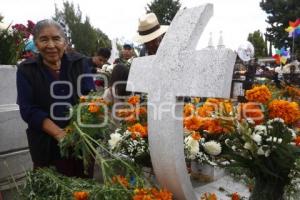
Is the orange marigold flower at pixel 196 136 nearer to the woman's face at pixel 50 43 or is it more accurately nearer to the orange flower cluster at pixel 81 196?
the orange flower cluster at pixel 81 196

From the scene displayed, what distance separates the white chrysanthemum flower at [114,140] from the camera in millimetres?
1994

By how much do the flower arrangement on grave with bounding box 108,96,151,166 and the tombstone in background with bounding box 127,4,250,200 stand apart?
0.37 m

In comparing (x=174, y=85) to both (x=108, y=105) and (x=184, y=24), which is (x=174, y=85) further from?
(x=108, y=105)

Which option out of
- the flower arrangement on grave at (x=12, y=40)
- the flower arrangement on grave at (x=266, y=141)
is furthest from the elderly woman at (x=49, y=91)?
the flower arrangement on grave at (x=12, y=40)

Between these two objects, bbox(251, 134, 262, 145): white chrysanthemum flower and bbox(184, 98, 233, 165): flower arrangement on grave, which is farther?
bbox(184, 98, 233, 165): flower arrangement on grave

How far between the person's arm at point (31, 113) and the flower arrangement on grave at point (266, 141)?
1013 mm

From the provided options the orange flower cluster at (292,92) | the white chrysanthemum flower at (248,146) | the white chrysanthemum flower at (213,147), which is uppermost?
the orange flower cluster at (292,92)

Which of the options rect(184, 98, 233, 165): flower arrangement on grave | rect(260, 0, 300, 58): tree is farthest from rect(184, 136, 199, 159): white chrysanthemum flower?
rect(260, 0, 300, 58): tree

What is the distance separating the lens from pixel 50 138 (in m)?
2.21

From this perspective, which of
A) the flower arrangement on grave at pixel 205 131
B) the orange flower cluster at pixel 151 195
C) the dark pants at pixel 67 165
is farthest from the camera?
the dark pants at pixel 67 165

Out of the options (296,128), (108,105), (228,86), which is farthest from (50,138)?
(296,128)

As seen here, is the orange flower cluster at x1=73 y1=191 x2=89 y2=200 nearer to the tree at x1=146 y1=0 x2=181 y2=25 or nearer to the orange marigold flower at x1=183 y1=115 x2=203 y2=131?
the orange marigold flower at x1=183 y1=115 x2=203 y2=131

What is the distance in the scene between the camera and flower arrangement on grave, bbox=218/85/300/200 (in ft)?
5.08

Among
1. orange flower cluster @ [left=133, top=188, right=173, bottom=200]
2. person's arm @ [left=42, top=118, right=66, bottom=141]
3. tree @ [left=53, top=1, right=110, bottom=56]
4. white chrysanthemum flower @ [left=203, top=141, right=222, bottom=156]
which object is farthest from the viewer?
tree @ [left=53, top=1, right=110, bottom=56]
